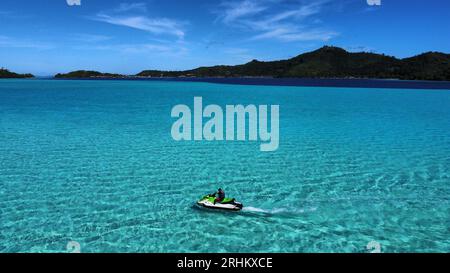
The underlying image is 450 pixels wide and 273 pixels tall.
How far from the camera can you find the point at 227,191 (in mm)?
21312

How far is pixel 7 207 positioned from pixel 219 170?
13414 millimetres

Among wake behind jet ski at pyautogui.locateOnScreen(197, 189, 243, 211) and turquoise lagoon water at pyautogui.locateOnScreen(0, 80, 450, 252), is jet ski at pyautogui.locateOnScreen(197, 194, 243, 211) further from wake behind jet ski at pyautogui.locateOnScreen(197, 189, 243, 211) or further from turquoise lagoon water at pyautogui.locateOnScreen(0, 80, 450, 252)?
turquoise lagoon water at pyautogui.locateOnScreen(0, 80, 450, 252)

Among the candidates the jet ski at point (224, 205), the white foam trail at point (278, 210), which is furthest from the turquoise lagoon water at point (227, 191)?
the jet ski at point (224, 205)

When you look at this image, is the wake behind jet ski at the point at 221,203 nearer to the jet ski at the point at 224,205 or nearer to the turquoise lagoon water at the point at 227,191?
the jet ski at the point at 224,205

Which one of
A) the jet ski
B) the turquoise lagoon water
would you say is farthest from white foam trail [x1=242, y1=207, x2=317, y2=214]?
the jet ski

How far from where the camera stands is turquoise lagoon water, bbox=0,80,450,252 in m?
15.4

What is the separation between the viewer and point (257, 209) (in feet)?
60.6

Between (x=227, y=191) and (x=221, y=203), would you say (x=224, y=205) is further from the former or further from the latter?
(x=227, y=191)

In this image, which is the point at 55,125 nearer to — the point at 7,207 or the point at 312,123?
the point at 7,207

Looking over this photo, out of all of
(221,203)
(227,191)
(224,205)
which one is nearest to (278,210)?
(224,205)

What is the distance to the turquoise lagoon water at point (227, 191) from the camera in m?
15.4
